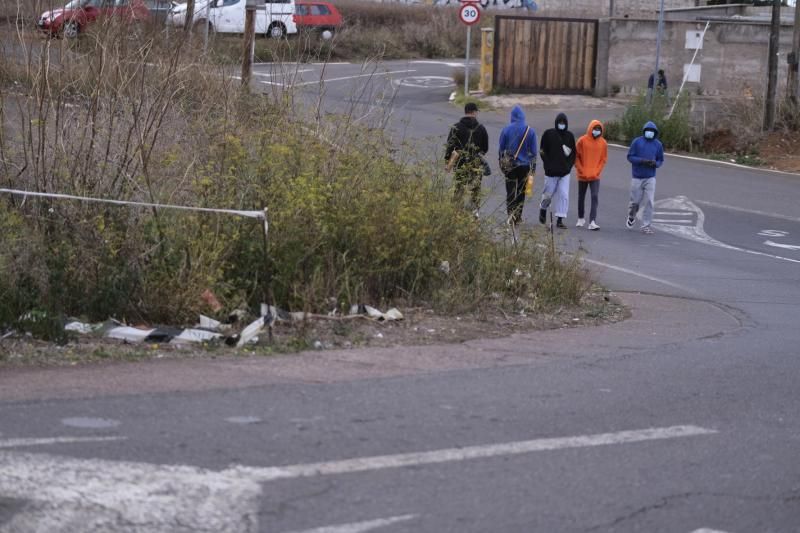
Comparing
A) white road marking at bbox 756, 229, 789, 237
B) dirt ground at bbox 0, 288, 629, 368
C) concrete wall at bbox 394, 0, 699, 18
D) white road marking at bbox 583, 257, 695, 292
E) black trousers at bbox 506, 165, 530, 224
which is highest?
concrete wall at bbox 394, 0, 699, 18

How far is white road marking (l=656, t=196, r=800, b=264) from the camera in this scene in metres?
16.8

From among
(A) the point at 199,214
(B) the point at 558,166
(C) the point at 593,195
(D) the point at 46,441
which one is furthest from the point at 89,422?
(C) the point at 593,195

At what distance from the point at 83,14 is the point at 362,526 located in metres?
8.85

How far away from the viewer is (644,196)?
18.0m

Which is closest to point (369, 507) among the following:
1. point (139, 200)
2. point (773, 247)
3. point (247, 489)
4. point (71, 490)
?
point (247, 489)

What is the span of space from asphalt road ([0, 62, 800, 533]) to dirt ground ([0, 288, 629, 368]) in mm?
258

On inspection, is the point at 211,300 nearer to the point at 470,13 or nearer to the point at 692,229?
the point at 692,229

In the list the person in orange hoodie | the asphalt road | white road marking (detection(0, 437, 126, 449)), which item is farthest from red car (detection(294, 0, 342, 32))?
white road marking (detection(0, 437, 126, 449))

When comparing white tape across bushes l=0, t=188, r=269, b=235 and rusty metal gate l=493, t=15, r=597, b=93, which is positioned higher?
rusty metal gate l=493, t=15, r=597, b=93

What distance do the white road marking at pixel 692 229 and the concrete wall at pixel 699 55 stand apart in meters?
16.4

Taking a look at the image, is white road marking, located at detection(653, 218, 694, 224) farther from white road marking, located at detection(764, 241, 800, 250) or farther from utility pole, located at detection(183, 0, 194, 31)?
utility pole, located at detection(183, 0, 194, 31)

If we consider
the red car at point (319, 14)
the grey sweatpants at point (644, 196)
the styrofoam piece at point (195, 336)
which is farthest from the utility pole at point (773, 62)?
the styrofoam piece at point (195, 336)

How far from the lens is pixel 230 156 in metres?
10.4

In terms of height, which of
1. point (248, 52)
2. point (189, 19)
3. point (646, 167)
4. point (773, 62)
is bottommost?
point (646, 167)
